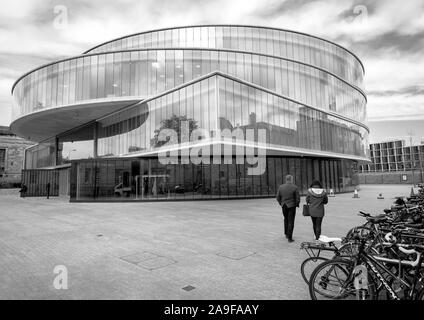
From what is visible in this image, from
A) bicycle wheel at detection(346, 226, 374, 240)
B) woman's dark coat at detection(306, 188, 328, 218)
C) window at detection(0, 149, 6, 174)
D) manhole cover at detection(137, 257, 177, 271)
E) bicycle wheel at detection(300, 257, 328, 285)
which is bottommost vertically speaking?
manhole cover at detection(137, 257, 177, 271)

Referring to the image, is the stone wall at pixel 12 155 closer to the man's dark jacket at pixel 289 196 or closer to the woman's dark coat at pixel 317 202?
the man's dark jacket at pixel 289 196

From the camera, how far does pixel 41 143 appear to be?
53.5m

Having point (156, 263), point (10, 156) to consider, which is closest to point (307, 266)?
point (156, 263)

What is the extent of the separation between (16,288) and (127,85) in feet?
97.8

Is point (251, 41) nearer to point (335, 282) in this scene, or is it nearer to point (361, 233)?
point (361, 233)

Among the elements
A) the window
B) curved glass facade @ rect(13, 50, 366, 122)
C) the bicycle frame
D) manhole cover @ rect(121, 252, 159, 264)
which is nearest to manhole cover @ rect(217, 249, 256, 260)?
manhole cover @ rect(121, 252, 159, 264)

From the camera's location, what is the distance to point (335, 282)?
421cm

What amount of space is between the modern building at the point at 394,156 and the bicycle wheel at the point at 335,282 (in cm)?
12472

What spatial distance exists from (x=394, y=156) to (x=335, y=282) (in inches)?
5429

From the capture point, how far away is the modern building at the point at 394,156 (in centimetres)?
11100

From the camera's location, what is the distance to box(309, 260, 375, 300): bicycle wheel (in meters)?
4.07

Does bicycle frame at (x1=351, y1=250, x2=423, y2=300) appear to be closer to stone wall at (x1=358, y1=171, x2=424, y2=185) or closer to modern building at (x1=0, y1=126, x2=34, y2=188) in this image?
stone wall at (x1=358, y1=171, x2=424, y2=185)

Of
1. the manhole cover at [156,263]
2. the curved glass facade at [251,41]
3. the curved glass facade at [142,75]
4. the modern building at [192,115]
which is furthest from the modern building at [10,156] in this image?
the manhole cover at [156,263]

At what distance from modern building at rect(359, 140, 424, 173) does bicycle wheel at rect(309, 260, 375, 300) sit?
124724 mm
